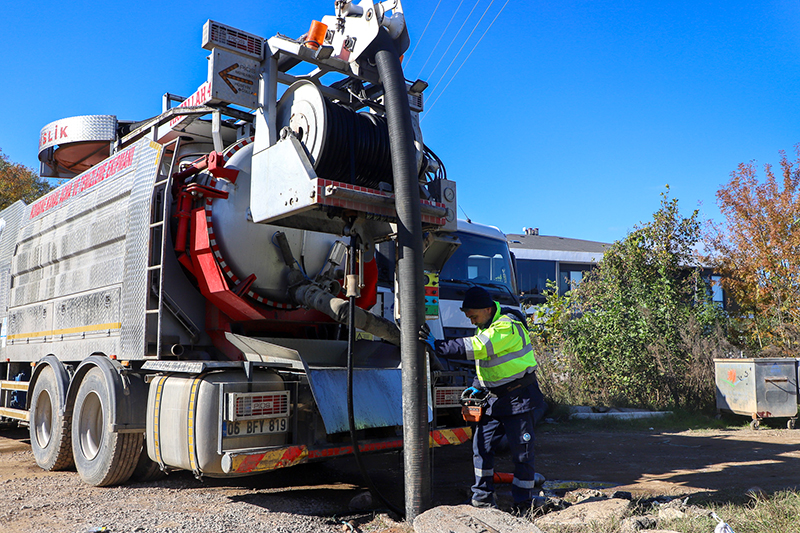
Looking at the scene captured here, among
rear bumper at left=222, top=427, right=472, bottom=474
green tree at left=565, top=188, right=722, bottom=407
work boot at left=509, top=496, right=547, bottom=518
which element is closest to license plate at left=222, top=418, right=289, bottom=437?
rear bumper at left=222, top=427, right=472, bottom=474

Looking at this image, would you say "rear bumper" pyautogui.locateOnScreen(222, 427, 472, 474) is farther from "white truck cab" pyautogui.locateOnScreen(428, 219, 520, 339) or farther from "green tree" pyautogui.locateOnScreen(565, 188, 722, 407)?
"green tree" pyautogui.locateOnScreen(565, 188, 722, 407)

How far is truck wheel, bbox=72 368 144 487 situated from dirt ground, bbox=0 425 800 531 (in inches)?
5.5

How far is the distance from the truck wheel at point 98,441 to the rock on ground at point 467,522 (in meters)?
2.71

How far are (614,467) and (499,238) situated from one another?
345 centimetres

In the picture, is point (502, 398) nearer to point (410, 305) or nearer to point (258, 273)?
point (410, 305)

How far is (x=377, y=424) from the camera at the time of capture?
15.7ft

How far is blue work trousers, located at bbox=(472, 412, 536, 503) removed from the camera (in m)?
4.57

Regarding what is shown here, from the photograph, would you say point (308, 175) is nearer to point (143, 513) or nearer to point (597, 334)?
point (143, 513)

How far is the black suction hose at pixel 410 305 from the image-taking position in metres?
4.11

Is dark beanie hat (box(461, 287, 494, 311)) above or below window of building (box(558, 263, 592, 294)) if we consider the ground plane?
below

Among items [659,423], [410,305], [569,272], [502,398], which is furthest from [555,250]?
[410,305]

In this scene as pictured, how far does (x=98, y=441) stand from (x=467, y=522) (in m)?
3.77

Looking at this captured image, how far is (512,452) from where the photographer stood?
4688mm

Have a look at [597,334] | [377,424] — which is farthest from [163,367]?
[597,334]
